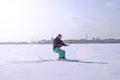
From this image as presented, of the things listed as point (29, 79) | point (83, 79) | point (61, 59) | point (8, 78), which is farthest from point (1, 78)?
point (61, 59)

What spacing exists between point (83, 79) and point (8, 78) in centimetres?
213

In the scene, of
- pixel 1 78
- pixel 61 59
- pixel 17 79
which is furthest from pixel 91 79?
pixel 61 59

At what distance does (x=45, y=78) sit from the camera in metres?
6.80

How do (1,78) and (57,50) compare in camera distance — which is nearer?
(1,78)

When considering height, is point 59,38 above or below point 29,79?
above

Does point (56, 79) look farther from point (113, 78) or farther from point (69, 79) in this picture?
point (113, 78)

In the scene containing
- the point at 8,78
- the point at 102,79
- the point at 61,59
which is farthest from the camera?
the point at 61,59

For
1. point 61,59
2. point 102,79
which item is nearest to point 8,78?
point 102,79

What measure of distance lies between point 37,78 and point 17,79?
1.82 ft

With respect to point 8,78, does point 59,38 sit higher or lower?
higher

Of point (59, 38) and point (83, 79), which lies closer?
point (83, 79)

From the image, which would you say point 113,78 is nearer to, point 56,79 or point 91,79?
point 91,79

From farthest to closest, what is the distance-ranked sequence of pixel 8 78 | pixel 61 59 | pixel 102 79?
pixel 61 59 < pixel 8 78 < pixel 102 79

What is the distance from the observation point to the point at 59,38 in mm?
13094
